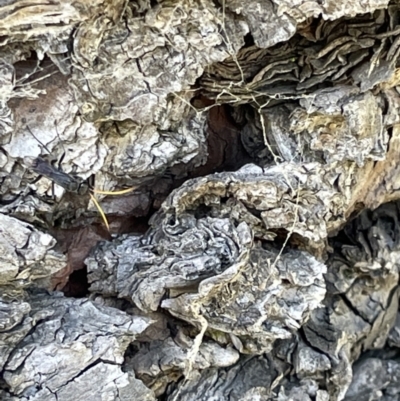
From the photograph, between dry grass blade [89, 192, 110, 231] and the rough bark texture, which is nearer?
the rough bark texture

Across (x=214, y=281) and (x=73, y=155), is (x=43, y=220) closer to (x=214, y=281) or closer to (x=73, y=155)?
(x=73, y=155)

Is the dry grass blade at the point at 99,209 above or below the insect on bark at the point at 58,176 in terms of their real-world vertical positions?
below

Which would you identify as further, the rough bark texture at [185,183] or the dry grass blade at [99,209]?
the dry grass blade at [99,209]

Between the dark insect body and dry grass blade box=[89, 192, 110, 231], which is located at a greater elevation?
the dark insect body

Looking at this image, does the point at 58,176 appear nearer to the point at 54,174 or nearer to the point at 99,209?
the point at 54,174

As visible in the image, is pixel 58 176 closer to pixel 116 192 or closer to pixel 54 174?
pixel 54 174

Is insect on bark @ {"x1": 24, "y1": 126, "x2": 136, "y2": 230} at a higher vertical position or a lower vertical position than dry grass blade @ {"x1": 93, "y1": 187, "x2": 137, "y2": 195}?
higher

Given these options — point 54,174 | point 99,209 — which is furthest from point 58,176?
point 99,209

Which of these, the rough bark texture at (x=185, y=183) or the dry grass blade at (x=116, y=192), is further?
the dry grass blade at (x=116, y=192)

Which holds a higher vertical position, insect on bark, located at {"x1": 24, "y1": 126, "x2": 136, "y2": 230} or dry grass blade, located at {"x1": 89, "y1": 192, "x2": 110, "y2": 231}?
insect on bark, located at {"x1": 24, "y1": 126, "x2": 136, "y2": 230}
